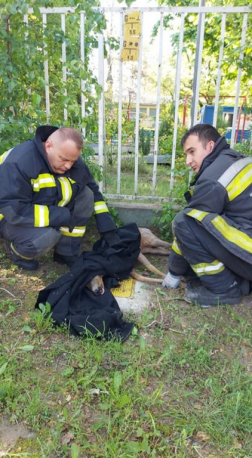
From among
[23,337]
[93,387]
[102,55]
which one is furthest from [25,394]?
[102,55]

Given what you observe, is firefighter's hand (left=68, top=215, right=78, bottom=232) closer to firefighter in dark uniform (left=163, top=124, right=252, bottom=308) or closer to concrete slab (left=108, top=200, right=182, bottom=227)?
concrete slab (left=108, top=200, right=182, bottom=227)

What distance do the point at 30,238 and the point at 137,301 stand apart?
977 millimetres

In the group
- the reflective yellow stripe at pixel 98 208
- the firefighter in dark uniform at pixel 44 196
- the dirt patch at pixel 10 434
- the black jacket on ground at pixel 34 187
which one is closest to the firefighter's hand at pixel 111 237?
the firefighter in dark uniform at pixel 44 196

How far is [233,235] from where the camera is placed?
2.54 metres

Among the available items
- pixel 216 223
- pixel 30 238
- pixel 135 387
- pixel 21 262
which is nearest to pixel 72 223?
pixel 30 238

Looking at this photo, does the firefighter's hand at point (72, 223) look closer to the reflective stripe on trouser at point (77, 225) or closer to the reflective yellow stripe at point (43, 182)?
the reflective stripe on trouser at point (77, 225)

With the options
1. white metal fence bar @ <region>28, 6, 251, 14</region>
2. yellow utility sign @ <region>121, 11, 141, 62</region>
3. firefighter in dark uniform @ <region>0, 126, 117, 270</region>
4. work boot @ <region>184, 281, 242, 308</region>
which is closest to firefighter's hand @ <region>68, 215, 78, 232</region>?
firefighter in dark uniform @ <region>0, 126, 117, 270</region>

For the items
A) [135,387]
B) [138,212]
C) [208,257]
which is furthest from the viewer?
[138,212]

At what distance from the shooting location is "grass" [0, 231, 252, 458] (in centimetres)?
166

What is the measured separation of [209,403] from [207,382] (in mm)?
133

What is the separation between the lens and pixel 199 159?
112 inches

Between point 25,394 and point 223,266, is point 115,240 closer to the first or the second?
point 223,266

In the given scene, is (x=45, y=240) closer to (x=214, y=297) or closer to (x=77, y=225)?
(x=77, y=225)

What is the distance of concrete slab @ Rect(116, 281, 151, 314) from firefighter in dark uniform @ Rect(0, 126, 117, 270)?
529 millimetres
